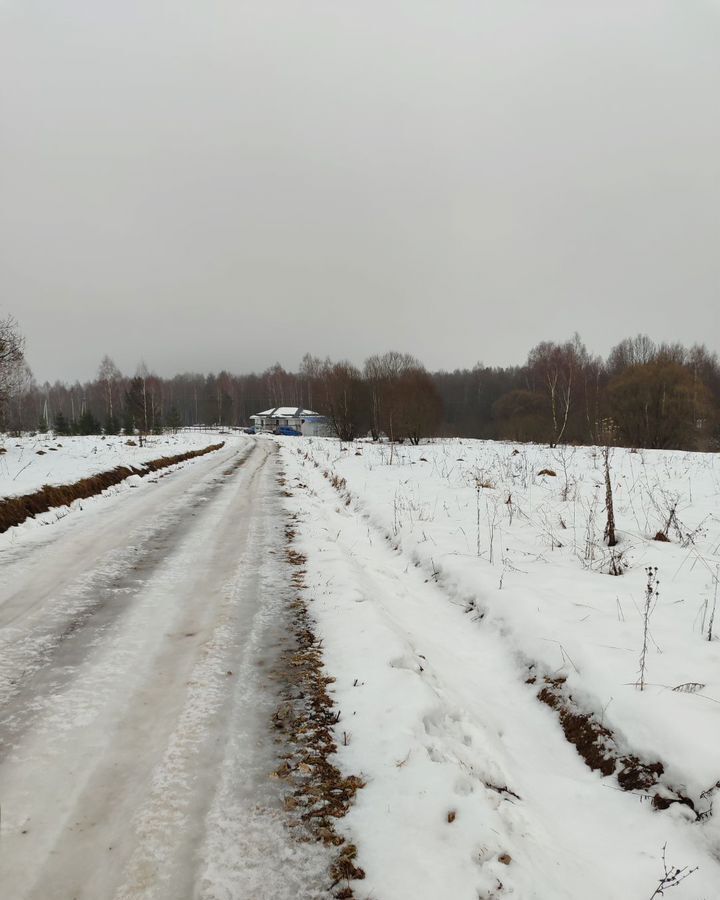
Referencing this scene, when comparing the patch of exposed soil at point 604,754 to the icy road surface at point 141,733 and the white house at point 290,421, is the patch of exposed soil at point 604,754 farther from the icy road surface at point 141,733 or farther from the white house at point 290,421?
the white house at point 290,421

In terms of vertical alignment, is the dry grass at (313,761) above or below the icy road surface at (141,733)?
below

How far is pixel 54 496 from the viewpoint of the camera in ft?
30.2

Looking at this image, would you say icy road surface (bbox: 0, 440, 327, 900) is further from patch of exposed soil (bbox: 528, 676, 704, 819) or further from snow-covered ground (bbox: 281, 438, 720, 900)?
patch of exposed soil (bbox: 528, 676, 704, 819)

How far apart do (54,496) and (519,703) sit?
9.14 m

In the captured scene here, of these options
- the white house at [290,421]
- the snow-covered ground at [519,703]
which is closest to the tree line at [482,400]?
the snow-covered ground at [519,703]

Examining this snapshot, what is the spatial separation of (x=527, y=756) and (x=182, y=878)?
6.68 feet

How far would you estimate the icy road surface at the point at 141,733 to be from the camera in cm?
184

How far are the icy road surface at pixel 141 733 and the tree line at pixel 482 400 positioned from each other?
497cm

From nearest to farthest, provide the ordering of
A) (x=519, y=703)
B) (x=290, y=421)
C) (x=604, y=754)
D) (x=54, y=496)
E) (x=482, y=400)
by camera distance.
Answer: (x=604, y=754) < (x=519, y=703) < (x=54, y=496) < (x=290, y=421) < (x=482, y=400)

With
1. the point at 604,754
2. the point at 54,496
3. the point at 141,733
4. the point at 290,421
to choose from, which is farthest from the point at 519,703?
the point at 290,421

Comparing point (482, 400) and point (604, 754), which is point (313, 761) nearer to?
point (604, 754)

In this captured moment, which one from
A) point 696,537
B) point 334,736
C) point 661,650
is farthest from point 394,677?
point 696,537

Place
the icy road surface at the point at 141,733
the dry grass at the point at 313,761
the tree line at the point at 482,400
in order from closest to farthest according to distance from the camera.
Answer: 1. the icy road surface at the point at 141,733
2. the dry grass at the point at 313,761
3. the tree line at the point at 482,400

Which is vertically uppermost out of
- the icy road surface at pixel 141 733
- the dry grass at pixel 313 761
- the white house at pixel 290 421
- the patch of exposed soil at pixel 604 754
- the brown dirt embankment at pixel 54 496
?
the white house at pixel 290 421
